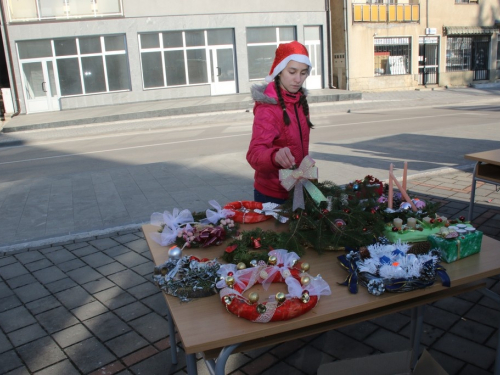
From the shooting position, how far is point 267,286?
213 centimetres

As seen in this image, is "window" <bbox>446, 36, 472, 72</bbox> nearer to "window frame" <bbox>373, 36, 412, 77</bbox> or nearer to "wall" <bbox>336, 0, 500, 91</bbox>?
"wall" <bbox>336, 0, 500, 91</bbox>

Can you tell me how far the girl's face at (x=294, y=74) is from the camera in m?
2.88

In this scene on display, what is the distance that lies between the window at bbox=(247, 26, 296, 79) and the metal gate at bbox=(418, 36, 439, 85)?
27.1ft

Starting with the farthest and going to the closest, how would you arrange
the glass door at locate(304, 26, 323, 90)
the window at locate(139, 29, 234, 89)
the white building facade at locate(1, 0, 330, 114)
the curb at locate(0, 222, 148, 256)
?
the glass door at locate(304, 26, 323, 90)
the window at locate(139, 29, 234, 89)
the white building facade at locate(1, 0, 330, 114)
the curb at locate(0, 222, 148, 256)

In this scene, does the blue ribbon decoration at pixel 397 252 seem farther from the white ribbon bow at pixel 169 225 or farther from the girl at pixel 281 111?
the white ribbon bow at pixel 169 225

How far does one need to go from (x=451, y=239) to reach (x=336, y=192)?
766 millimetres

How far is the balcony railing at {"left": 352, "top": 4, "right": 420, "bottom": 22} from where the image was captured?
25.0 m

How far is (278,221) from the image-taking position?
9.24 feet

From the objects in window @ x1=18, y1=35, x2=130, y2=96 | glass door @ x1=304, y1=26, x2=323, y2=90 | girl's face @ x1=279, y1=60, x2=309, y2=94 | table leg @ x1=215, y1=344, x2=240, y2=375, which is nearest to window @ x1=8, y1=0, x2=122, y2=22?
window @ x1=18, y1=35, x2=130, y2=96

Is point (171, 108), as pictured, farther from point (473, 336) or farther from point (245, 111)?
point (473, 336)

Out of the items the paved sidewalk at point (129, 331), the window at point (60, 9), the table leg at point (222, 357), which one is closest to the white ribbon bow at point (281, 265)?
the table leg at point (222, 357)

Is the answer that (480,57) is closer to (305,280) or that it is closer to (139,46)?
(139,46)

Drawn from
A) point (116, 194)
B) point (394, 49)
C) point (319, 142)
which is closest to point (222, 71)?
point (394, 49)

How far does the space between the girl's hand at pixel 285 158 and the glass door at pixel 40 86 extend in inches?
865
